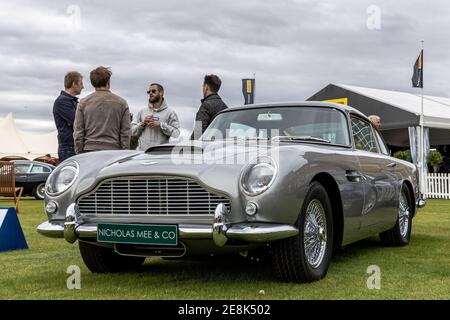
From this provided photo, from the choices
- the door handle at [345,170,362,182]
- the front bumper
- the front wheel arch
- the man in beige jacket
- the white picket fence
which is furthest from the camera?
the white picket fence

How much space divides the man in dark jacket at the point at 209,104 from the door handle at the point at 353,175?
2058 millimetres

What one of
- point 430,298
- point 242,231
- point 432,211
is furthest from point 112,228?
point 432,211

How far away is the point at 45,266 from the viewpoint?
4.91 metres

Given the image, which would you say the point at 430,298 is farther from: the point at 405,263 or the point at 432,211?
the point at 432,211

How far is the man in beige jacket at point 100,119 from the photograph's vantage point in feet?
18.4

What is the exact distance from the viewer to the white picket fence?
55.0 feet

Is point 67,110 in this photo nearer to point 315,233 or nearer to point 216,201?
point 216,201

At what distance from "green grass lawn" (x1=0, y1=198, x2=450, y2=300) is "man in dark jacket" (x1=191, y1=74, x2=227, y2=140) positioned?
1770mm

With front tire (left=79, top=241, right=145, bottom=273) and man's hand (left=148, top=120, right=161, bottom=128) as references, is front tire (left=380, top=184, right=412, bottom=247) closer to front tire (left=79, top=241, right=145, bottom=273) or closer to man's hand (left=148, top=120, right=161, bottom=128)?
man's hand (left=148, top=120, right=161, bottom=128)

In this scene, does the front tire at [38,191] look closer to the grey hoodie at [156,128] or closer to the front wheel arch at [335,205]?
the grey hoodie at [156,128]

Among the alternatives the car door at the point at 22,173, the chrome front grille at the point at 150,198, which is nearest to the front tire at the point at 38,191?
the car door at the point at 22,173

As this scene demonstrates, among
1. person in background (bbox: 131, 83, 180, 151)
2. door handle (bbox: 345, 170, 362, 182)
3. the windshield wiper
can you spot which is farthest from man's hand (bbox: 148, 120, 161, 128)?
door handle (bbox: 345, 170, 362, 182)

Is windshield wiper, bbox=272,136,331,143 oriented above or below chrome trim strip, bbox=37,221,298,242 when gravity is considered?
above
